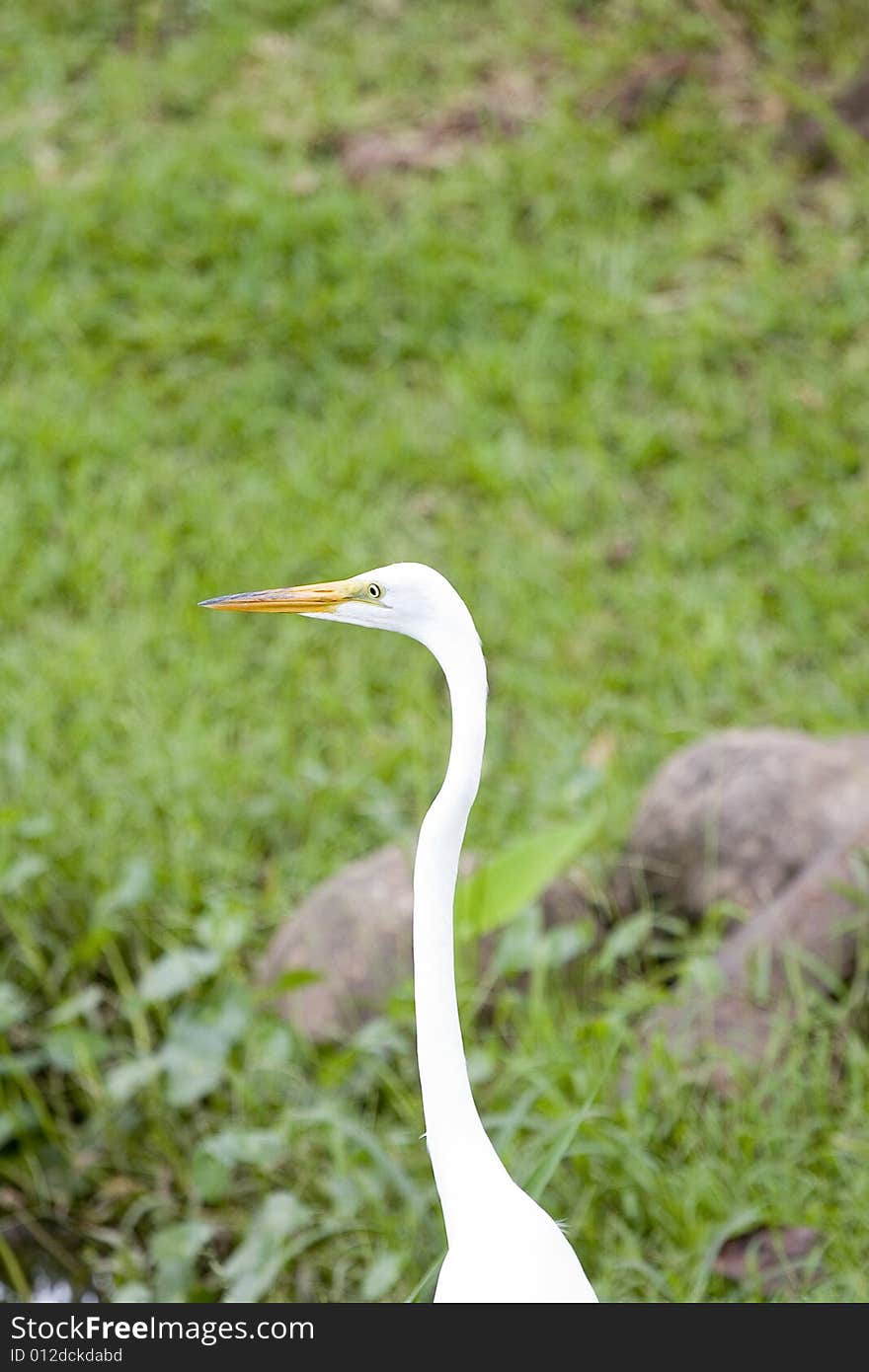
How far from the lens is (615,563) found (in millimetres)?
3910

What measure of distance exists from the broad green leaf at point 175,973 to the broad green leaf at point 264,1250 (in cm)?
38

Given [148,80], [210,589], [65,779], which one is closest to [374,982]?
[65,779]

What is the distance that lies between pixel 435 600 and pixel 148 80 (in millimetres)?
4498

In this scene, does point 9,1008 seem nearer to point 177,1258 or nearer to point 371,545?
point 177,1258

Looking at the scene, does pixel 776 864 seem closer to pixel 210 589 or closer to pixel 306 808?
pixel 306 808

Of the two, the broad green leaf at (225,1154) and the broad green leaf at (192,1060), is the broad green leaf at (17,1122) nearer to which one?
the broad green leaf at (192,1060)

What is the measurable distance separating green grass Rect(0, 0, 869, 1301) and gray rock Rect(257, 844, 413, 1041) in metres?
0.09

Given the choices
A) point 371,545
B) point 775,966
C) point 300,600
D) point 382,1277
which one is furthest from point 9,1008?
point 371,545

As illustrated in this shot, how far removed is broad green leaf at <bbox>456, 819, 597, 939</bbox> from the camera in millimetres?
2516

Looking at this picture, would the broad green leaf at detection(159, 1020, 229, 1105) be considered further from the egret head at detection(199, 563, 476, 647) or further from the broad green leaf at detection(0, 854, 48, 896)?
the egret head at detection(199, 563, 476, 647)

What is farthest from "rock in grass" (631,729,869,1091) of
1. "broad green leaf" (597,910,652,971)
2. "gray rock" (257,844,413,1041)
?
"gray rock" (257,844,413,1041)

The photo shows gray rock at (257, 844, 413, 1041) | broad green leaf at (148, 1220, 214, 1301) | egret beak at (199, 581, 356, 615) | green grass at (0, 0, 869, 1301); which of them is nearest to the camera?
egret beak at (199, 581, 356, 615)

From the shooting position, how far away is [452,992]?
1.32 metres

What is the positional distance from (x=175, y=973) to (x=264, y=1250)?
514 mm
